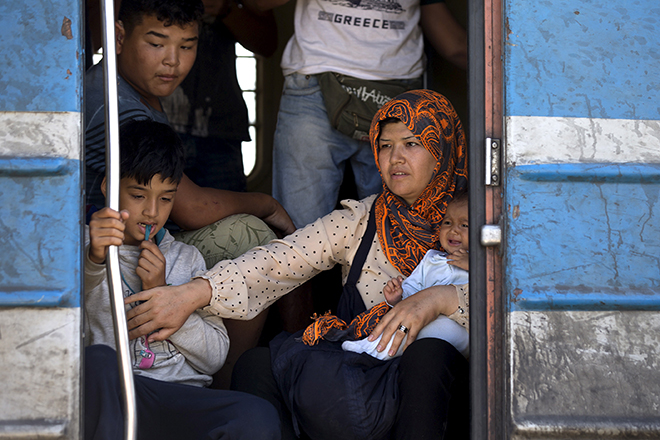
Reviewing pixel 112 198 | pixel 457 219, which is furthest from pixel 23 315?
pixel 457 219

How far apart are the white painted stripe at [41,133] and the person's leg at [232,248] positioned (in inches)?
34.0

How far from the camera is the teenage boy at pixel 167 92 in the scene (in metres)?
2.57

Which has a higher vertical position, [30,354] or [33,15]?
[33,15]

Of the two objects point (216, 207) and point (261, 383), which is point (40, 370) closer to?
point (261, 383)

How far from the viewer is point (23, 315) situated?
1759mm

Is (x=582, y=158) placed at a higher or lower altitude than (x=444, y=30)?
lower

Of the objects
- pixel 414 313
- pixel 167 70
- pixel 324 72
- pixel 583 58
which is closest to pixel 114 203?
pixel 414 313

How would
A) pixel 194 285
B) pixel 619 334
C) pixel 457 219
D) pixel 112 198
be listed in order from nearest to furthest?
pixel 112 198 < pixel 619 334 < pixel 194 285 < pixel 457 219

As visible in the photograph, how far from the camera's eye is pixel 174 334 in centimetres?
217

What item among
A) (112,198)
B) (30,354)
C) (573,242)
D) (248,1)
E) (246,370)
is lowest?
(246,370)

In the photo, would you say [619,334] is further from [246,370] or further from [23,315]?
[23,315]

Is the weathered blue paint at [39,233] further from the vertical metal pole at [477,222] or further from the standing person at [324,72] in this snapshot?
the standing person at [324,72]

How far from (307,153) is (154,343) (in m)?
1.23

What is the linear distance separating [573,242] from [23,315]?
153cm
